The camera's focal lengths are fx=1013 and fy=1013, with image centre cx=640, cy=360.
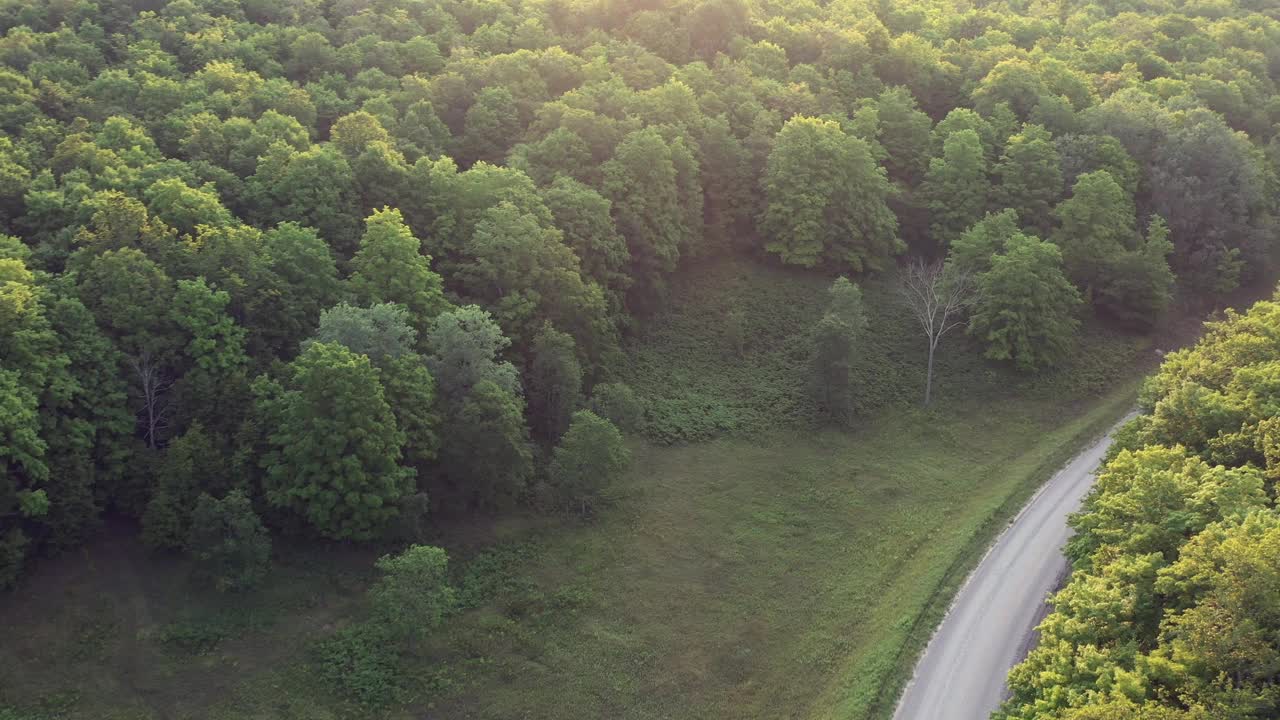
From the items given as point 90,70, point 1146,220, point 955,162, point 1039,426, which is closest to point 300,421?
point 90,70

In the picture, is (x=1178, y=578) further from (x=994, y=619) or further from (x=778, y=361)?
(x=778, y=361)

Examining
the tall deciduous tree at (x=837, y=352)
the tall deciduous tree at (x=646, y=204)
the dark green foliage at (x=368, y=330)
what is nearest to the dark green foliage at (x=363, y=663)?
the dark green foliage at (x=368, y=330)

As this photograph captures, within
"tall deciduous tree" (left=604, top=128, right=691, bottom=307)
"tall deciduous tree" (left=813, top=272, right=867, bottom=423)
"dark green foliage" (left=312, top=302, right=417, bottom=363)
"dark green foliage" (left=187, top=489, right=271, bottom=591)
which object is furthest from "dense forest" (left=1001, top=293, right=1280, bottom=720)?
"tall deciduous tree" (left=604, top=128, right=691, bottom=307)

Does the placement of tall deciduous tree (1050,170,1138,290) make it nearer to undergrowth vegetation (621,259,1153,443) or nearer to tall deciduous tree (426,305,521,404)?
undergrowth vegetation (621,259,1153,443)

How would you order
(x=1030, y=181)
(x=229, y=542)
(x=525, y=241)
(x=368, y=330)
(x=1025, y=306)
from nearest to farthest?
(x=229, y=542) < (x=368, y=330) < (x=525, y=241) < (x=1025, y=306) < (x=1030, y=181)

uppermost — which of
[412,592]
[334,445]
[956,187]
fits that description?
[956,187]

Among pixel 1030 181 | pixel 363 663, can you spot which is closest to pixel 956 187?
pixel 1030 181

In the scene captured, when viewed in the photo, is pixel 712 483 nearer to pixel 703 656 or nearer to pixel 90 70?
pixel 703 656

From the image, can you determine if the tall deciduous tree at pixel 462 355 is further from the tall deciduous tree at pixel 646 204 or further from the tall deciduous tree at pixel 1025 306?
the tall deciduous tree at pixel 1025 306
